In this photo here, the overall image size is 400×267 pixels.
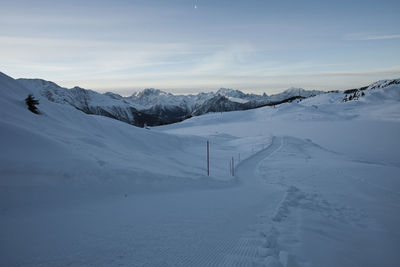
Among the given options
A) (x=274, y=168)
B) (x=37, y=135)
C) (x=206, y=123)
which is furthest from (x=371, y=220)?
(x=206, y=123)

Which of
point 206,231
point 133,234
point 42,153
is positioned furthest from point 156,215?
point 42,153

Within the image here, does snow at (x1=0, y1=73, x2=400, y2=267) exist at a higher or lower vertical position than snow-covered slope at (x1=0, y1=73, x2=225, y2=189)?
lower

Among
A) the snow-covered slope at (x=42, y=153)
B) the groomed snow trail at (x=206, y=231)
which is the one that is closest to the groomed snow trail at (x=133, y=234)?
→ the groomed snow trail at (x=206, y=231)

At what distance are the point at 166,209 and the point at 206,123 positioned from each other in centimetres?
7989

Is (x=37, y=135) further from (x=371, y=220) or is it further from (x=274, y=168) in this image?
(x=274, y=168)

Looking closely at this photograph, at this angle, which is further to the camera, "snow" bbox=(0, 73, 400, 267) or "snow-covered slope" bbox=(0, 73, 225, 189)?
"snow-covered slope" bbox=(0, 73, 225, 189)

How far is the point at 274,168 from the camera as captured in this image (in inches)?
744

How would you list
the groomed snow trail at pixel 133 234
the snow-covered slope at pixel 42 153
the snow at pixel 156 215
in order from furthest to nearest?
the snow-covered slope at pixel 42 153 < the snow at pixel 156 215 < the groomed snow trail at pixel 133 234

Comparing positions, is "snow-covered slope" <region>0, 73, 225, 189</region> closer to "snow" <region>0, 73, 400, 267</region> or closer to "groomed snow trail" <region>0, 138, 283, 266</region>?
"snow" <region>0, 73, 400, 267</region>

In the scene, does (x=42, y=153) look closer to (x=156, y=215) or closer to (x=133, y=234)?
(x=156, y=215)

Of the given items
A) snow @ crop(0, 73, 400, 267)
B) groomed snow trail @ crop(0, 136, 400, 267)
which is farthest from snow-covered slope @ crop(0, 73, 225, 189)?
groomed snow trail @ crop(0, 136, 400, 267)

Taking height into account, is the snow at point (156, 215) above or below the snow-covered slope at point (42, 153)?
below

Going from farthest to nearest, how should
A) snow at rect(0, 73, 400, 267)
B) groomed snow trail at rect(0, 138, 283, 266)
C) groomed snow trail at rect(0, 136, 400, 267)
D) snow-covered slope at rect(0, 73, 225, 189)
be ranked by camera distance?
snow-covered slope at rect(0, 73, 225, 189)
snow at rect(0, 73, 400, 267)
groomed snow trail at rect(0, 136, 400, 267)
groomed snow trail at rect(0, 138, 283, 266)

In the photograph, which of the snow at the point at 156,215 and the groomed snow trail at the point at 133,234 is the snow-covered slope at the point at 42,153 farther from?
the groomed snow trail at the point at 133,234
